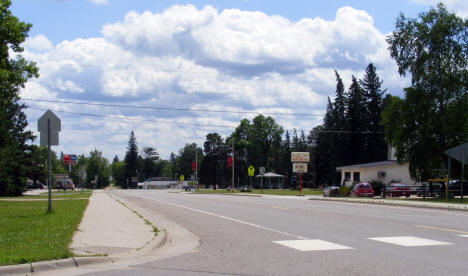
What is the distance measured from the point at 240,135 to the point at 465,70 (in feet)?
313

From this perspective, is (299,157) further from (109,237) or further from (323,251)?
(323,251)

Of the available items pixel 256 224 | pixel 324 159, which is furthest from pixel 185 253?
pixel 324 159

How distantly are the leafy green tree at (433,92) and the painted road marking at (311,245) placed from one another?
3079 cm

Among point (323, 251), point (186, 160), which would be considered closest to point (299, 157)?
point (323, 251)

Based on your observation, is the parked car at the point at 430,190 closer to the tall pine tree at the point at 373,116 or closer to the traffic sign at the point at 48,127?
the traffic sign at the point at 48,127

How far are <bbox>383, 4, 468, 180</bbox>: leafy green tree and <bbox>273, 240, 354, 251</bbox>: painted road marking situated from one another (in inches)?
1212

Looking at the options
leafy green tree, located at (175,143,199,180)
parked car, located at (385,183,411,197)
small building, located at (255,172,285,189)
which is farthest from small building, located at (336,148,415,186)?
leafy green tree, located at (175,143,199,180)

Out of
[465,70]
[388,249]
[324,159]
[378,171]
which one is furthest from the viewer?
[324,159]

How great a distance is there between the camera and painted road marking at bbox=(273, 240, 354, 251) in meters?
10.4

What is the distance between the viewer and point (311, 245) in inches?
428

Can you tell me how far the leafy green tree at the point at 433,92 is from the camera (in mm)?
39062

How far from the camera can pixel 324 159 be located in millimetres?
92500

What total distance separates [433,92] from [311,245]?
3254 centimetres

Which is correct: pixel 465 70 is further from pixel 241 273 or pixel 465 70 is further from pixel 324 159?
pixel 324 159
